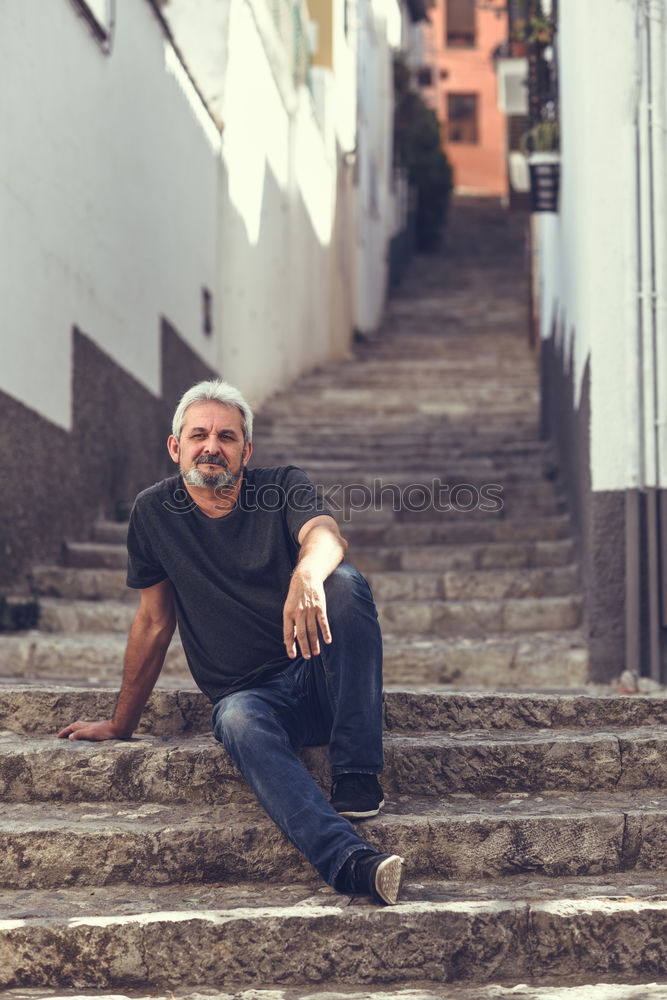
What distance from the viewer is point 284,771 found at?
3.07 meters

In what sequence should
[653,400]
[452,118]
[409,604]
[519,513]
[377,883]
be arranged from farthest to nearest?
[452,118]
[519,513]
[409,604]
[653,400]
[377,883]

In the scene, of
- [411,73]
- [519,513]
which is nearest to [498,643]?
[519,513]

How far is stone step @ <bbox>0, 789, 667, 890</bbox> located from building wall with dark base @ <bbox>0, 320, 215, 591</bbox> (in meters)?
2.55

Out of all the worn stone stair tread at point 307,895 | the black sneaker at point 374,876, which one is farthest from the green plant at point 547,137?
the black sneaker at point 374,876

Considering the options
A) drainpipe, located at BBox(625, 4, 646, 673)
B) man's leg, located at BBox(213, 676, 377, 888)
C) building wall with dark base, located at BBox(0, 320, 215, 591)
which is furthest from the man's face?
building wall with dark base, located at BBox(0, 320, 215, 591)

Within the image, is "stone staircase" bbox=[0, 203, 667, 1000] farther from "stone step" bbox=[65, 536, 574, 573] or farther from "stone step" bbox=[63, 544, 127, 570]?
"stone step" bbox=[65, 536, 574, 573]

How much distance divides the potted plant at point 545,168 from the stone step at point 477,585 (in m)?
2.55

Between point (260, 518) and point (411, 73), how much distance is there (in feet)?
71.6

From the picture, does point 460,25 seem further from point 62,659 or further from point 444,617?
point 62,659

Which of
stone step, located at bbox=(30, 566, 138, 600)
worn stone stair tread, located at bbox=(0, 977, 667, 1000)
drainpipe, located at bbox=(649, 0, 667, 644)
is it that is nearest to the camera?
worn stone stair tread, located at bbox=(0, 977, 667, 1000)

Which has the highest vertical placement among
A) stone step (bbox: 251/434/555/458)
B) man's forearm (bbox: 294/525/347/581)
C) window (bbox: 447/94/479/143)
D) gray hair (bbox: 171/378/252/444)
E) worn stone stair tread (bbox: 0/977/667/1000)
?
window (bbox: 447/94/479/143)

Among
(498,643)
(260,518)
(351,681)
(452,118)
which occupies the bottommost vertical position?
(498,643)

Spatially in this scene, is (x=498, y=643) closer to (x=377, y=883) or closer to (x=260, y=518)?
(x=260, y=518)

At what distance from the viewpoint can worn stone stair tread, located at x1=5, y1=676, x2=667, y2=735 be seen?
3.77m
